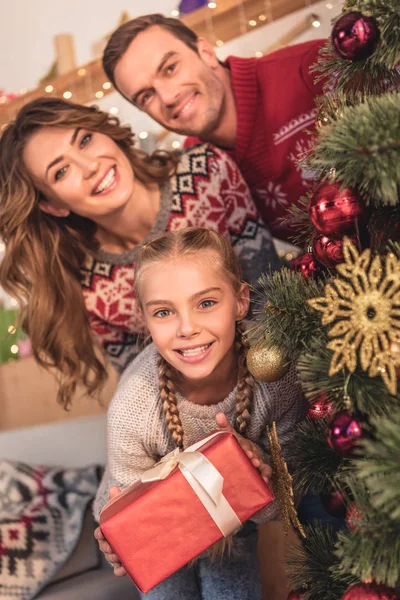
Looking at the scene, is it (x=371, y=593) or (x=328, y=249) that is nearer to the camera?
(x=371, y=593)

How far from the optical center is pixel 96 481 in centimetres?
188

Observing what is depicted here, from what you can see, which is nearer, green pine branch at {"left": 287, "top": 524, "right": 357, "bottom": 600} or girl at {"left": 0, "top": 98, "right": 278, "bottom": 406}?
green pine branch at {"left": 287, "top": 524, "right": 357, "bottom": 600}

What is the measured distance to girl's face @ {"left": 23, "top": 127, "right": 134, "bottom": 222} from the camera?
156 centimetres

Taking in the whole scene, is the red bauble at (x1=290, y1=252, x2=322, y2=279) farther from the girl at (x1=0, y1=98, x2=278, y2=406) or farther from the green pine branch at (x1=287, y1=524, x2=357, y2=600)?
the girl at (x1=0, y1=98, x2=278, y2=406)

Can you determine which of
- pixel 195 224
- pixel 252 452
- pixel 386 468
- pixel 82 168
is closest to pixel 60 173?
pixel 82 168

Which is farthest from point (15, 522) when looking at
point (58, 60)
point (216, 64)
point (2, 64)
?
point (2, 64)

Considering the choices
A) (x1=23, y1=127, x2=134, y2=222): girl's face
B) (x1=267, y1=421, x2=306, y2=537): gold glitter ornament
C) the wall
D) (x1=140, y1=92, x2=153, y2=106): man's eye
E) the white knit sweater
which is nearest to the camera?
(x1=267, y1=421, x2=306, y2=537): gold glitter ornament

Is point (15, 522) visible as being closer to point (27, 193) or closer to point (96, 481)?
point (96, 481)

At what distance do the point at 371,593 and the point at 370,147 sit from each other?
0.49m

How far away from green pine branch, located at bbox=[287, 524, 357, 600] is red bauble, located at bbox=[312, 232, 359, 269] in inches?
15.4

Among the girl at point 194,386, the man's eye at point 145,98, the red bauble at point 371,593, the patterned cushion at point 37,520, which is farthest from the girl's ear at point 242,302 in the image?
the patterned cushion at point 37,520

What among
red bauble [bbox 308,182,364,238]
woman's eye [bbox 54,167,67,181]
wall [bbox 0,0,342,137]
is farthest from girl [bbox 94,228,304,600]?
wall [bbox 0,0,342,137]

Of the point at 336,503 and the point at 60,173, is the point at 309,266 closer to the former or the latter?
the point at 336,503

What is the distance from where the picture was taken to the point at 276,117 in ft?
5.35
